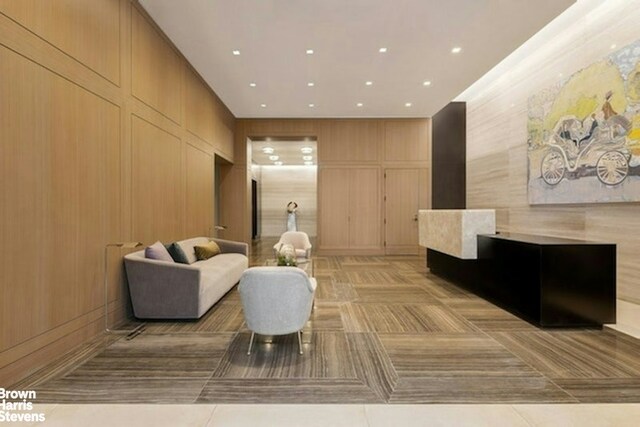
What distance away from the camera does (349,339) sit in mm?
3236

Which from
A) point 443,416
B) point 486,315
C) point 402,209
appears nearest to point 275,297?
point 443,416

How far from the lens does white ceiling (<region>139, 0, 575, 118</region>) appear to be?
3984 millimetres

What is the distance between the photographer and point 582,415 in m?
2.04

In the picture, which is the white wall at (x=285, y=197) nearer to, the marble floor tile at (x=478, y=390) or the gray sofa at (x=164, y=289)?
the gray sofa at (x=164, y=289)

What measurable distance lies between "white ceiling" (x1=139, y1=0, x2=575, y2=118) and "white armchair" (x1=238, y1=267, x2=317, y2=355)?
3.39 metres

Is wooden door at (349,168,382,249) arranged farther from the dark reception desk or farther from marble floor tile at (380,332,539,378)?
marble floor tile at (380,332,539,378)

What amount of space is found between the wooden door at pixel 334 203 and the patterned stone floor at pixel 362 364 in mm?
4646

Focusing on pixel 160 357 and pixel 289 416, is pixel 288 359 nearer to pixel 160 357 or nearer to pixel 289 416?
pixel 289 416

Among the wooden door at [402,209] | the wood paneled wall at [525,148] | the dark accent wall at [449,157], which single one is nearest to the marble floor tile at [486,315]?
the wood paneled wall at [525,148]

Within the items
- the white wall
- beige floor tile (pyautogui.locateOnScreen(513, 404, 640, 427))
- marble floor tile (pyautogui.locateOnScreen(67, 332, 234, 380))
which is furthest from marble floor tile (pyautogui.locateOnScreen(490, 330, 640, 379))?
the white wall

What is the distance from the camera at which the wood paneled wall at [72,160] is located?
7.72ft

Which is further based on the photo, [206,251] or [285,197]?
[285,197]

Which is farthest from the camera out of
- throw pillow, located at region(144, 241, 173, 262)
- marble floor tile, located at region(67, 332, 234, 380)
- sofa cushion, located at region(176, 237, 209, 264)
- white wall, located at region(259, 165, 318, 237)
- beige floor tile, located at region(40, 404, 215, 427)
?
white wall, located at region(259, 165, 318, 237)

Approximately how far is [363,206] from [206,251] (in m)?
4.75
